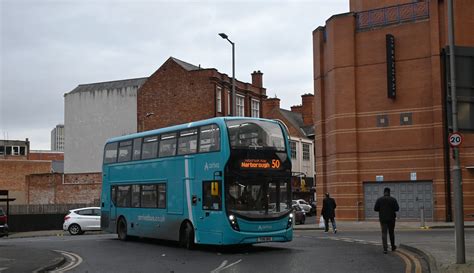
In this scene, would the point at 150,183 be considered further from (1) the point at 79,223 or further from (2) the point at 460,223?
(1) the point at 79,223

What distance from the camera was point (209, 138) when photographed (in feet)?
58.7

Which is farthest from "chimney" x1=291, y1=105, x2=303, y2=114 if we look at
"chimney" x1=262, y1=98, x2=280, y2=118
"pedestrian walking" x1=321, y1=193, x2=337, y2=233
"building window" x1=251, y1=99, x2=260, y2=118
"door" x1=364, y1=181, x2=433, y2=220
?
"pedestrian walking" x1=321, y1=193, x2=337, y2=233

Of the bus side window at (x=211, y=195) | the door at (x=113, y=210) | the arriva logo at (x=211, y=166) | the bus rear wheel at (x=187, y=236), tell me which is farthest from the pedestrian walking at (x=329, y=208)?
the arriva logo at (x=211, y=166)

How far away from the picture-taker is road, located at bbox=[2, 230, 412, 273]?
45.4 feet

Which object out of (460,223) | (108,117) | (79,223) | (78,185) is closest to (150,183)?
(460,223)

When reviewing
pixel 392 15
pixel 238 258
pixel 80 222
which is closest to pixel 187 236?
pixel 238 258

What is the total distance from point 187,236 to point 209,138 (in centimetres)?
318

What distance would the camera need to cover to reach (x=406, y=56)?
Result: 1371 inches

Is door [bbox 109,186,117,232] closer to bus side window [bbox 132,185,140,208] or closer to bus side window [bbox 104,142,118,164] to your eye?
bus side window [bbox 104,142,118,164]

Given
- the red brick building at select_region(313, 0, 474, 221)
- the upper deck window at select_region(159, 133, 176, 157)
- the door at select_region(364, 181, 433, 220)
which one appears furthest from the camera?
the door at select_region(364, 181, 433, 220)

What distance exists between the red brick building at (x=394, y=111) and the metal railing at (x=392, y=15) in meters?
0.06

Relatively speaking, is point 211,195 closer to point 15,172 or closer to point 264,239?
point 264,239

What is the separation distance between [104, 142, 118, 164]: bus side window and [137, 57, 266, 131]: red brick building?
3042 centimetres

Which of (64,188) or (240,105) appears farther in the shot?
(240,105)
